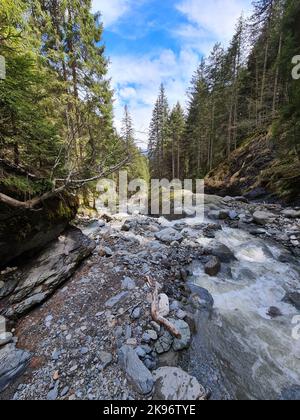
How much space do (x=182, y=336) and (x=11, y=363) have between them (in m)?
2.67

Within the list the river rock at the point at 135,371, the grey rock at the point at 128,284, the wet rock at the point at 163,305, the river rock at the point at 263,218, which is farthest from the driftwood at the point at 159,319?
the river rock at the point at 263,218

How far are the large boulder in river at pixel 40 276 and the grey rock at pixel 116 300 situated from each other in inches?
51.4

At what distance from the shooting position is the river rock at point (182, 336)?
125 inches

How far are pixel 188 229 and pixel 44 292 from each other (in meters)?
5.84

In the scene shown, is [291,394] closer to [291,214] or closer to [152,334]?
[152,334]

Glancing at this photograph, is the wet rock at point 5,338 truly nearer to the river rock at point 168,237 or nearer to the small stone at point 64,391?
the small stone at point 64,391

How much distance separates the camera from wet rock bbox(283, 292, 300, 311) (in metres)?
4.37

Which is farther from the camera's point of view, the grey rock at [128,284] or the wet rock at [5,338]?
the grey rock at [128,284]

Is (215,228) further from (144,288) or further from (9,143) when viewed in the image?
(9,143)

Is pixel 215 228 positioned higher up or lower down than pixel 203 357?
higher up

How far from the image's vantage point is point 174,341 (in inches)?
128

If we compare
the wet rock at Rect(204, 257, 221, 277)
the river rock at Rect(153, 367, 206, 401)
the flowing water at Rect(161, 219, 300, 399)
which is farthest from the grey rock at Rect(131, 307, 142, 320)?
the wet rock at Rect(204, 257, 221, 277)
